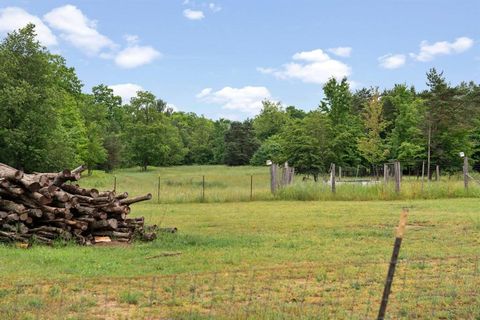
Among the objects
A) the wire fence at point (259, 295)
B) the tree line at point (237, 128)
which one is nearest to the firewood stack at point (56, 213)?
the wire fence at point (259, 295)

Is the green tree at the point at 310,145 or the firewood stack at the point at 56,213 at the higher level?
the green tree at the point at 310,145

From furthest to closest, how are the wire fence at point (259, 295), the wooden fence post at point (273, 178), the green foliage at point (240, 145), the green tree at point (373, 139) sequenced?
the green foliage at point (240, 145)
the green tree at point (373, 139)
the wooden fence post at point (273, 178)
the wire fence at point (259, 295)

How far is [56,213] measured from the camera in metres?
11.0

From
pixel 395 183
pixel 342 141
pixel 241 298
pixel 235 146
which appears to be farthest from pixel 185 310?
pixel 235 146

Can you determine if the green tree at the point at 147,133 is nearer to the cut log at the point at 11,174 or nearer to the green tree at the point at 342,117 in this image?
the green tree at the point at 342,117

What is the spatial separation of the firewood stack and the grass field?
2.16 feet

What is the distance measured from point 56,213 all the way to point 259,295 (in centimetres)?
598

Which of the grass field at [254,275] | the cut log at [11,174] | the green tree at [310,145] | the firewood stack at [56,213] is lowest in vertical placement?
the grass field at [254,275]

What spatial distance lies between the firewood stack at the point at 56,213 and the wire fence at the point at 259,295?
12.4 ft

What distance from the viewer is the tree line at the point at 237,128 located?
1580 inches

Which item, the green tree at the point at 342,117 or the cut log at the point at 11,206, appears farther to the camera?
the green tree at the point at 342,117

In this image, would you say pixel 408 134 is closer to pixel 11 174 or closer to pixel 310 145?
pixel 310 145

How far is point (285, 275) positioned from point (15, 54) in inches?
1528

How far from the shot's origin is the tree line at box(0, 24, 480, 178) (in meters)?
40.1
